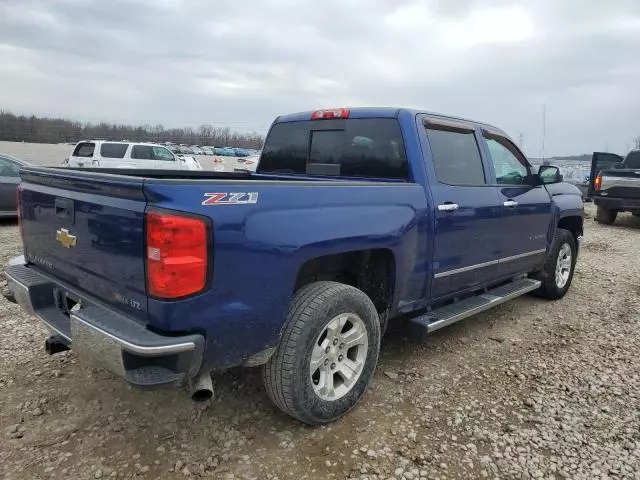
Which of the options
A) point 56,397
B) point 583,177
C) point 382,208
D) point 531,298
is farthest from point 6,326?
Answer: point 583,177

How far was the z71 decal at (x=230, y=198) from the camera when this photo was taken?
89.3 inches

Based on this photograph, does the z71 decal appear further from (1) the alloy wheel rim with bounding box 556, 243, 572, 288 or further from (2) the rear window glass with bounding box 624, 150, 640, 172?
(2) the rear window glass with bounding box 624, 150, 640, 172

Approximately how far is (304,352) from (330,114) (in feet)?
7.01

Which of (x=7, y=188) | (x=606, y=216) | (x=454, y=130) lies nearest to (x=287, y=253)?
(x=454, y=130)

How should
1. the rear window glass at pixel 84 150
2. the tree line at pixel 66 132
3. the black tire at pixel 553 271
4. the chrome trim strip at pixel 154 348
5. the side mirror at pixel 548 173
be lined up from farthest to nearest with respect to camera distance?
the tree line at pixel 66 132, the rear window glass at pixel 84 150, the black tire at pixel 553 271, the side mirror at pixel 548 173, the chrome trim strip at pixel 154 348

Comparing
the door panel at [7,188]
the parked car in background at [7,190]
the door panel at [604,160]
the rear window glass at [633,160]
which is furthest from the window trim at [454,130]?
the door panel at [604,160]

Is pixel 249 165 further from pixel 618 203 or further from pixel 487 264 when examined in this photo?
pixel 487 264

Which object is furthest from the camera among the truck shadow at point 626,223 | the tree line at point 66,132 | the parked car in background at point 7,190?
the tree line at point 66,132

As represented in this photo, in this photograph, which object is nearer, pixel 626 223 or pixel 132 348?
pixel 132 348

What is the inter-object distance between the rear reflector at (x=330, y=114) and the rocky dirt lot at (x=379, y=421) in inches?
77.1

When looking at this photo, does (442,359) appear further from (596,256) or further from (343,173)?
(596,256)

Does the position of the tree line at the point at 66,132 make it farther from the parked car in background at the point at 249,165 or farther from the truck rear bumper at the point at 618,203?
the truck rear bumper at the point at 618,203

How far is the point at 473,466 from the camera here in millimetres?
2646

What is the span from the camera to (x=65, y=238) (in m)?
2.77
